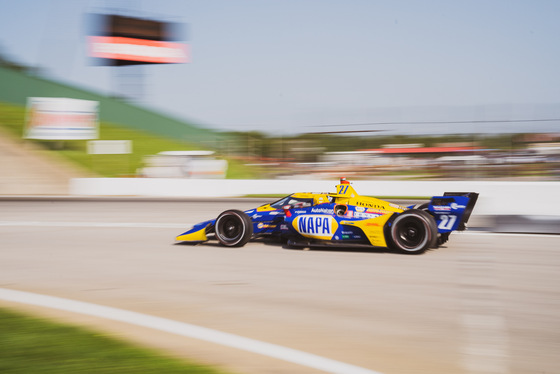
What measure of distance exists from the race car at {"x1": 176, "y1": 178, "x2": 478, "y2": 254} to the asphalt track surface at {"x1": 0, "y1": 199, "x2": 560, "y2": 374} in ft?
0.71

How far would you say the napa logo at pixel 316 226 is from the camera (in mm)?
7750

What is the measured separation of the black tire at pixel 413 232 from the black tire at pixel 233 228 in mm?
2100

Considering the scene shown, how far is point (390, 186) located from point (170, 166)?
9.21 m

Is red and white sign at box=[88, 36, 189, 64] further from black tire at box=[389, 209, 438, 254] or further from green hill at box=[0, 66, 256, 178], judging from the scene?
black tire at box=[389, 209, 438, 254]

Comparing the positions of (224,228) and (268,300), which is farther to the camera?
(224,228)

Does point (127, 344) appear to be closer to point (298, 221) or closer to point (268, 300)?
point (268, 300)

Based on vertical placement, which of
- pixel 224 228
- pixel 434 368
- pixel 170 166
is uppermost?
pixel 170 166

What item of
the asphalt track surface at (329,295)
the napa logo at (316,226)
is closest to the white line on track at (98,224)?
the asphalt track surface at (329,295)

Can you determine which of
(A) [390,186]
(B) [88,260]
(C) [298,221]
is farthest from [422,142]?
(B) [88,260]

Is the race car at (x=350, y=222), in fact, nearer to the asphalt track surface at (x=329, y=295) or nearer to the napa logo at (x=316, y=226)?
the napa logo at (x=316, y=226)

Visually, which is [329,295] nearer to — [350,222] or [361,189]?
[350,222]

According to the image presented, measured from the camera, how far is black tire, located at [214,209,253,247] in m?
8.12

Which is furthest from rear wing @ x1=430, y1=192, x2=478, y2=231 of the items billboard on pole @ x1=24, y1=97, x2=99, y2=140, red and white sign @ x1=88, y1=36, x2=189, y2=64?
red and white sign @ x1=88, y1=36, x2=189, y2=64

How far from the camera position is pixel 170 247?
8555 mm
